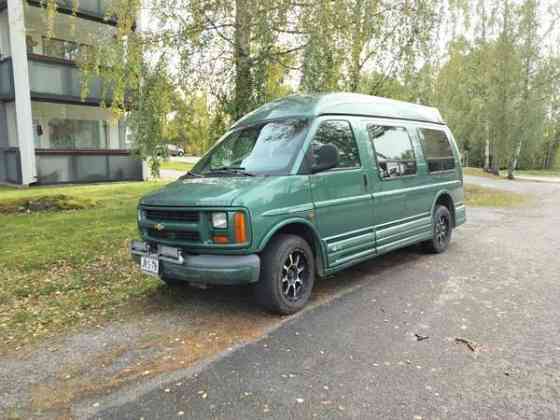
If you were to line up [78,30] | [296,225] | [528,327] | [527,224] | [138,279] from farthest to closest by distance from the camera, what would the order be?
[78,30], [527,224], [138,279], [296,225], [528,327]

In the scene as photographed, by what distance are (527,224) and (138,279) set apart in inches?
352

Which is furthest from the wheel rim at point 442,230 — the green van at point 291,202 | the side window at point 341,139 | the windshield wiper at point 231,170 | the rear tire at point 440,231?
the windshield wiper at point 231,170

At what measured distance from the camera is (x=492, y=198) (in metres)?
15.6

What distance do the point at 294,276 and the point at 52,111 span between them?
51.7ft

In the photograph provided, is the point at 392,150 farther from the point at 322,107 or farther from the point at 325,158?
the point at 325,158

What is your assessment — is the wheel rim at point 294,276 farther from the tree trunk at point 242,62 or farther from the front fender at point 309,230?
the tree trunk at point 242,62

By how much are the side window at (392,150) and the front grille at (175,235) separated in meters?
2.68

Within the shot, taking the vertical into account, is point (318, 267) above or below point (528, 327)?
above

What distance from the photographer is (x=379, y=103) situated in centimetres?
600

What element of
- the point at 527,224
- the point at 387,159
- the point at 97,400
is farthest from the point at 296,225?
the point at 527,224

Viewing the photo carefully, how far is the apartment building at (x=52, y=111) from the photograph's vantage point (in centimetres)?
1434

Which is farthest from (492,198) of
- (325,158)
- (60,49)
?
(60,49)

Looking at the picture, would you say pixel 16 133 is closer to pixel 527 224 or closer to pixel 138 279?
pixel 138 279

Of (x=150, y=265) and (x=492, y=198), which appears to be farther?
(x=492, y=198)
